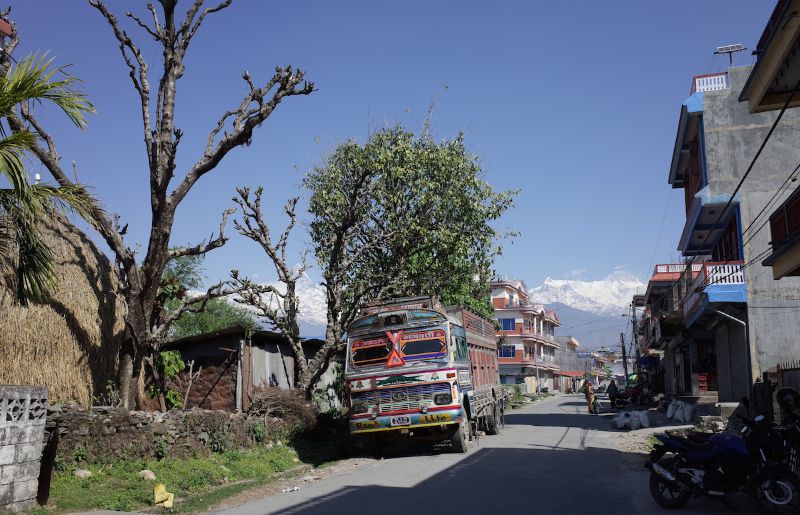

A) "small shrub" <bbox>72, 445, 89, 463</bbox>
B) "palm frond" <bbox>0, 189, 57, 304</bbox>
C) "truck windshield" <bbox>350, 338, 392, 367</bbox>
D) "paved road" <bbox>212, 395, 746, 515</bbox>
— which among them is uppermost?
"palm frond" <bbox>0, 189, 57, 304</bbox>

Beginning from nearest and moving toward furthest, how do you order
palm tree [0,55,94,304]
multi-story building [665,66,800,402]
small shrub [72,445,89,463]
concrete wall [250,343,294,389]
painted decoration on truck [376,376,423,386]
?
palm tree [0,55,94,304] → small shrub [72,445,89,463] → painted decoration on truck [376,376,423,386] → concrete wall [250,343,294,389] → multi-story building [665,66,800,402]

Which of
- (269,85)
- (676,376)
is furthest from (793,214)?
(676,376)

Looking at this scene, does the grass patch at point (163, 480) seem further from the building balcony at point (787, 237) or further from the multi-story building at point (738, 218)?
the multi-story building at point (738, 218)

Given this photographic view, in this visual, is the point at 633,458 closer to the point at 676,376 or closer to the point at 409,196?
the point at 409,196

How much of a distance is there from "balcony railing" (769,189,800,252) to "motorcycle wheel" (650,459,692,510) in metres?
6.42

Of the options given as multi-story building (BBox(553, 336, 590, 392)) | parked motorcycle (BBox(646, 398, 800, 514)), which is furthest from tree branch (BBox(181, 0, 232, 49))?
multi-story building (BBox(553, 336, 590, 392))

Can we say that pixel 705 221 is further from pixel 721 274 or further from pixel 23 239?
pixel 23 239

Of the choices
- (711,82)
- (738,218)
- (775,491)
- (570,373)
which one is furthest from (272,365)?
(570,373)

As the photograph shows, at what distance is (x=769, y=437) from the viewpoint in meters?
8.88

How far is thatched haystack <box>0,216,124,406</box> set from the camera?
1202 cm

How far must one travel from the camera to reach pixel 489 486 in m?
11.0

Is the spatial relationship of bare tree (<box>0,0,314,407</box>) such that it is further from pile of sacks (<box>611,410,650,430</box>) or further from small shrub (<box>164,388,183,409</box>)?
pile of sacks (<box>611,410,650,430</box>)

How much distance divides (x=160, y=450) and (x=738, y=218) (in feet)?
61.8

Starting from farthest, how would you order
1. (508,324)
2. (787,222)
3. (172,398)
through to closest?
(508,324) → (172,398) → (787,222)
